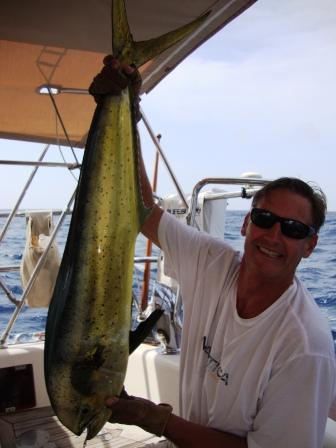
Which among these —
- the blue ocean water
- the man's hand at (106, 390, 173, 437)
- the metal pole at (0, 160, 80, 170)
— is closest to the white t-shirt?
the man's hand at (106, 390, 173, 437)

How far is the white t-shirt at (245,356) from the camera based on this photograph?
1.49 meters

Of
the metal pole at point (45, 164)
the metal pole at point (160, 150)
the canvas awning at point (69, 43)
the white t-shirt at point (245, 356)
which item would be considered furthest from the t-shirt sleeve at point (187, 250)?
the metal pole at point (45, 164)

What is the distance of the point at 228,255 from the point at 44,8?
4.43 feet

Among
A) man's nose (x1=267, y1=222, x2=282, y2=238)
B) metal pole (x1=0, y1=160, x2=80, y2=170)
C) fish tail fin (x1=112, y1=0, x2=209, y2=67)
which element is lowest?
man's nose (x1=267, y1=222, x2=282, y2=238)

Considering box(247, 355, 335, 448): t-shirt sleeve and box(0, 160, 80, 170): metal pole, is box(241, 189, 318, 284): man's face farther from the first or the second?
box(0, 160, 80, 170): metal pole

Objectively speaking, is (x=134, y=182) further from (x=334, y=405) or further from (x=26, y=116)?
(x=26, y=116)

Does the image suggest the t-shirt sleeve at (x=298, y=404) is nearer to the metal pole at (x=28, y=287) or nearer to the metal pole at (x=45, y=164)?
the metal pole at (x=28, y=287)

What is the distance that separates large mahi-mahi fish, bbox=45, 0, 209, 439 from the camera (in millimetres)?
1266

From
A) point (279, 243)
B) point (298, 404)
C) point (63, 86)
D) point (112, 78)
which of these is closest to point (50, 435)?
point (298, 404)

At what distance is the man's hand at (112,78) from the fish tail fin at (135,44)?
0.03 metres

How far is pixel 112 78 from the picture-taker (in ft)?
4.47

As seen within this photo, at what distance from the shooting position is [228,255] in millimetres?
1939

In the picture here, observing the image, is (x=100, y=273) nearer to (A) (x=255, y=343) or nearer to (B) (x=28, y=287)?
(A) (x=255, y=343)

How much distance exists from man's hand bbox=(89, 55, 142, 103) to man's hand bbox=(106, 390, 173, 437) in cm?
92
